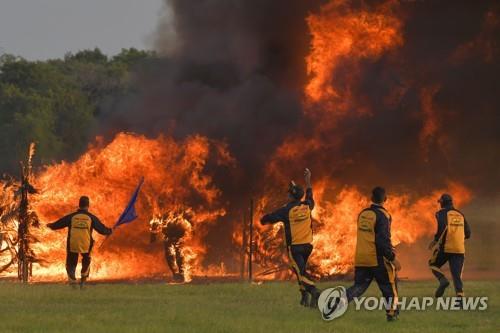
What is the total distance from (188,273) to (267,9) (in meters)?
8.72

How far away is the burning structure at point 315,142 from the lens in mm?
30234

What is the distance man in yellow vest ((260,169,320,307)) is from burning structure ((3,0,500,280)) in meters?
10.5

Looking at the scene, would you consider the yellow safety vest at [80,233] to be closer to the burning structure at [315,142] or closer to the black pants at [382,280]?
the burning structure at [315,142]

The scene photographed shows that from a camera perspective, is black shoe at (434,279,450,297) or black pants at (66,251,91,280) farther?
black pants at (66,251,91,280)

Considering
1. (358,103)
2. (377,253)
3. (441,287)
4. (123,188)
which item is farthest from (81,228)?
(358,103)

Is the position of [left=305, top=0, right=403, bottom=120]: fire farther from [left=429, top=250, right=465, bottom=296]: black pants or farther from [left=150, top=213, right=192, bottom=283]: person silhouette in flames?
[left=429, top=250, right=465, bottom=296]: black pants

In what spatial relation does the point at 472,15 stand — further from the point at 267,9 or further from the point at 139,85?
the point at 139,85

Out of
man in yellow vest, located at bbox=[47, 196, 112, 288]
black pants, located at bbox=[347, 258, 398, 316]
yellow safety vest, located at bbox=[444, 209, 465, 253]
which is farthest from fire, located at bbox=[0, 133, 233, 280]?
black pants, located at bbox=[347, 258, 398, 316]

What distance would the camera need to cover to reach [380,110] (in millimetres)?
31641

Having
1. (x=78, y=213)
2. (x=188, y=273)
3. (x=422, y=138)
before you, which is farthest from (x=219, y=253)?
(x=78, y=213)

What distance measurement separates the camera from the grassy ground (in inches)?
608

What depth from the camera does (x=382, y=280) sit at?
Result: 16.3 meters

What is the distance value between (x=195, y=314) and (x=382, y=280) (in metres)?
3.02

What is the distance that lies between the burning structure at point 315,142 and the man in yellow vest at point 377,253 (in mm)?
13317
